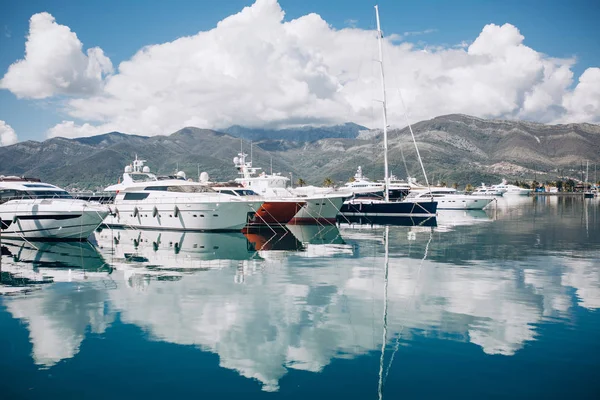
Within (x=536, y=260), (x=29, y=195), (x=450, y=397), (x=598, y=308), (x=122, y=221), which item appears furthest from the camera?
(x=122, y=221)

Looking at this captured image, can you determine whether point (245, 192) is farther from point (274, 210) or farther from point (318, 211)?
point (318, 211)

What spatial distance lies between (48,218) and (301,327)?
75.9 feet

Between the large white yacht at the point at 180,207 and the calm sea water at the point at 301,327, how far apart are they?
435 inches

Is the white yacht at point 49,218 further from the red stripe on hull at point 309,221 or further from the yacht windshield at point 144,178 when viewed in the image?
the red stripe on hull at point 309,221

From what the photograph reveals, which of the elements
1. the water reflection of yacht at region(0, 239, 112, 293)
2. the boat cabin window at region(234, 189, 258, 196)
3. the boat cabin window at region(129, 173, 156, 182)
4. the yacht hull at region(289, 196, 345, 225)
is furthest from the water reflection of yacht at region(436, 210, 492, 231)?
the water reflection of yacht at region(0, 239, 112, 293)

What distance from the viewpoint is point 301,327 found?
1190cm

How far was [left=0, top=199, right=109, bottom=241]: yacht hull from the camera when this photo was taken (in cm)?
2903

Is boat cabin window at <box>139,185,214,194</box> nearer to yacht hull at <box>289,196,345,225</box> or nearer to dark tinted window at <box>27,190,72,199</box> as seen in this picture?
dark tinted window at <box>27,190,72,199</box>

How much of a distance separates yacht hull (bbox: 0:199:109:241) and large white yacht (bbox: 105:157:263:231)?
640 cm

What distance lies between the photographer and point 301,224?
44.9 m

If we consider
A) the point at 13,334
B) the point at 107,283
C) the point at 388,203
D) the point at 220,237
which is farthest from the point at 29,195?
the point at 388,203

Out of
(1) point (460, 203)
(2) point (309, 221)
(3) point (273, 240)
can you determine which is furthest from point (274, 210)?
(1) point (460, 203)

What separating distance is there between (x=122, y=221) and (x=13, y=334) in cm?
2923

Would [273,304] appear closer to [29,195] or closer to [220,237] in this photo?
[220,237]
